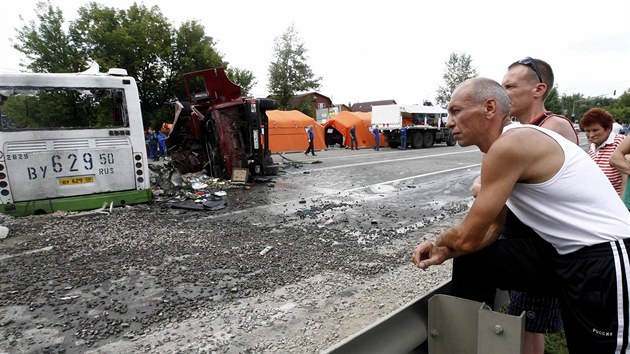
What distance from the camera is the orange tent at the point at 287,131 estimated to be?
23875mm

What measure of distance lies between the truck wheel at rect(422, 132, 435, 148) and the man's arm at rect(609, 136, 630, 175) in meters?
24.7

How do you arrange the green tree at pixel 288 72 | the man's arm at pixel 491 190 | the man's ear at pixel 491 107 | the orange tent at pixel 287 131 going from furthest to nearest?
the green tree at pixel 288 72, the orange tent at pixel 287 131, the man's ear at pixel 491 107, the man's arm at pixel 491 190

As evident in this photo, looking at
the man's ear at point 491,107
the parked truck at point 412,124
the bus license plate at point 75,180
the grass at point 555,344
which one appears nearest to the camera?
the man's ear at point 491,107

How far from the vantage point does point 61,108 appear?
6.86m

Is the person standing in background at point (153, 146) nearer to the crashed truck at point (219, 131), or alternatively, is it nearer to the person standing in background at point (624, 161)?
the crashed truck at point (219, 131)

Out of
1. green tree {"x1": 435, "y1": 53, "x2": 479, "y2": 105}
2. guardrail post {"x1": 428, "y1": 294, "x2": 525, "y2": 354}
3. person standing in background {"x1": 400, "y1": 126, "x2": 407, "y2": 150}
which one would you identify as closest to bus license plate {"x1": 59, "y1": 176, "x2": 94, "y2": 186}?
guardrail post {"x1": 428, "y1": 294, "x2": 525, "y2": 354}

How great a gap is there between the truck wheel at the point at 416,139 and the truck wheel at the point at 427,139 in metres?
0.45

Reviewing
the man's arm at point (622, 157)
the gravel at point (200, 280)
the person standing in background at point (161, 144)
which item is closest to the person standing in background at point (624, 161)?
the man's arm at point (622, 157)

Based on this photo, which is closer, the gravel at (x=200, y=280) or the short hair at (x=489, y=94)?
the short hair at (x=489, y=94)

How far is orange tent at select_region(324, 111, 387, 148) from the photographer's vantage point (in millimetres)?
28938

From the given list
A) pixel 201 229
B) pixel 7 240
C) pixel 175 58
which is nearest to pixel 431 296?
pixel 201 229

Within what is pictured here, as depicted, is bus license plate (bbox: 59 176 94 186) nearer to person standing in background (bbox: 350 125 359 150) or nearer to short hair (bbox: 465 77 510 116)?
short hair (bbox: 465 77 510 116)

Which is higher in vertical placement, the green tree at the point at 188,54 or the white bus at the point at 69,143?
the green tree at the point at 188,54

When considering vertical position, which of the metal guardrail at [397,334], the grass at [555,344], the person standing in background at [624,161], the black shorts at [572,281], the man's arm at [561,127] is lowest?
the grass at [555,344]
